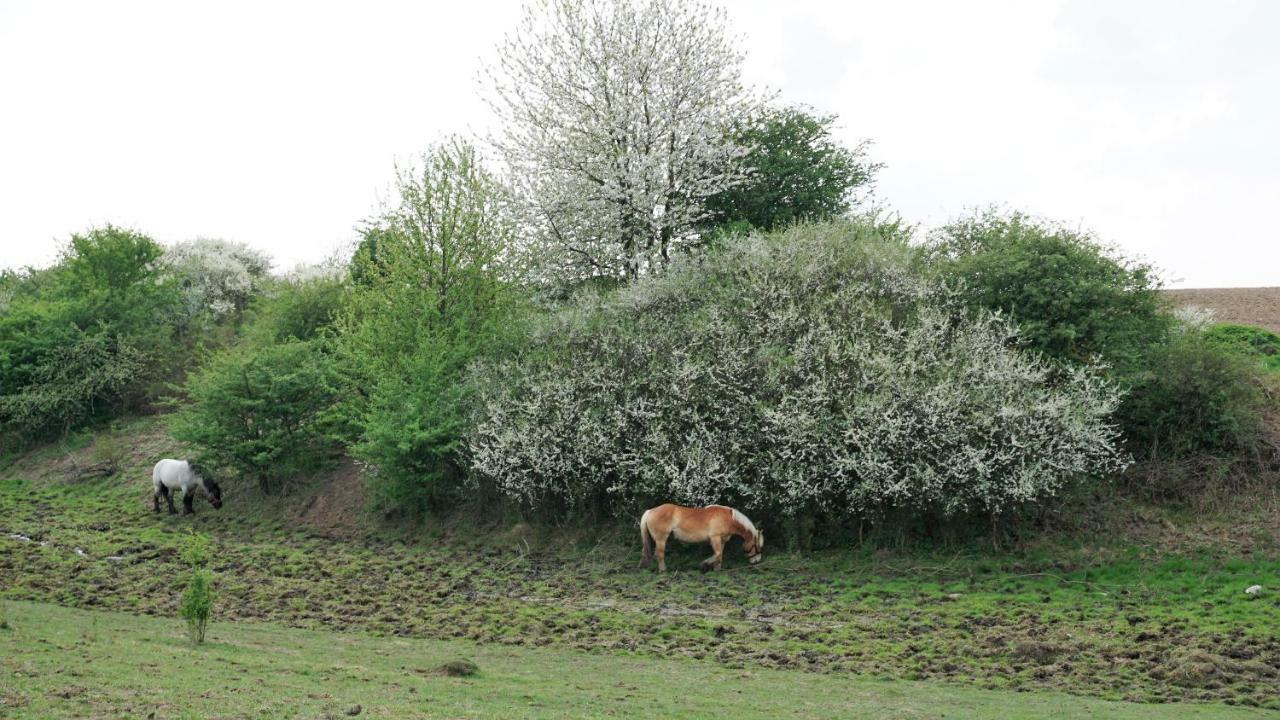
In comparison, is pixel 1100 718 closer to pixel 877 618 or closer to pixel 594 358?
pixel 877 618

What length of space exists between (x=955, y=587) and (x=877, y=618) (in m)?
2.43

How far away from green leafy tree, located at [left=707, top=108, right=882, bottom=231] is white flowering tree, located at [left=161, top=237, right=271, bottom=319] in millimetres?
25574

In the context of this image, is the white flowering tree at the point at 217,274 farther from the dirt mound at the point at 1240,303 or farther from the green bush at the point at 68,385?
the dirt mound at the point at 1240,303

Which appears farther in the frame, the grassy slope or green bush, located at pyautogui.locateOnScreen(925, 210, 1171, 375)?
green bush, located at pyautogui.locateOnScreen(925, 210, 1171, 375)

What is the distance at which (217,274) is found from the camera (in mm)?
52906

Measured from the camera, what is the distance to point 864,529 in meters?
19.4

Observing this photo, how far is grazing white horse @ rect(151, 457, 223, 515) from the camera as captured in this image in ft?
84.5

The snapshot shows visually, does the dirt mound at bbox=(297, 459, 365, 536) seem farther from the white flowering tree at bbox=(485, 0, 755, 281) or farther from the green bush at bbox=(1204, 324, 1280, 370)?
the green bush at bbox=(1204, 324, 1280, 370)

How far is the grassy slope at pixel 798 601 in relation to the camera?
12.0 m

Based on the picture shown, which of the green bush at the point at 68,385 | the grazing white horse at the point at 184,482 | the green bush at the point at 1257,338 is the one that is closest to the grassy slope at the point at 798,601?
the grazing white horse at the point at 184,482

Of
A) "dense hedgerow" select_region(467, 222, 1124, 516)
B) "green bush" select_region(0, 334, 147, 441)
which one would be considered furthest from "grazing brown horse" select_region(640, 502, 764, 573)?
"green bush" select_region(0, 334, 147, 441)

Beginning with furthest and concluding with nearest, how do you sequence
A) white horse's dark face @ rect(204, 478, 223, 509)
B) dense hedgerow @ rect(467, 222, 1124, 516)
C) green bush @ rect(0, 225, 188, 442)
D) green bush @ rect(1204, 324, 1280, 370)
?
green bush @ rect(0, 225, 188, 442) → green bush @ rect(1204, 324, 1280, 370) → white horse's dark face @ rect(204, 478, 223, 509) → dense hedgerow @ rect(467, 222, 1124, 516)

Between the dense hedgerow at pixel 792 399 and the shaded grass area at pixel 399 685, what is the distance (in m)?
7.00

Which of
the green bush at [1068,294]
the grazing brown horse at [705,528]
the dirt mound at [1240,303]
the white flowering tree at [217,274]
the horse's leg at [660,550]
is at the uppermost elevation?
the white flowering tree at [217,274]
